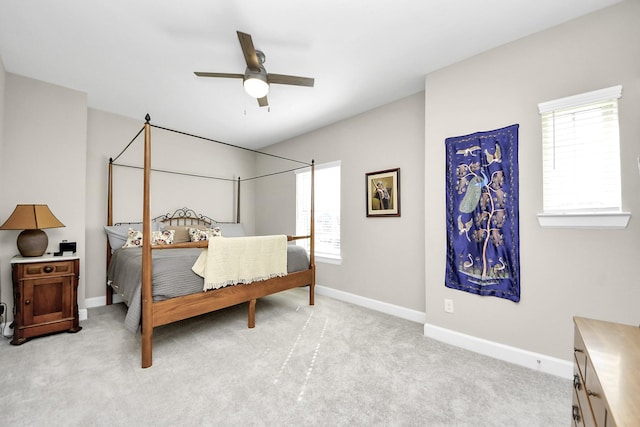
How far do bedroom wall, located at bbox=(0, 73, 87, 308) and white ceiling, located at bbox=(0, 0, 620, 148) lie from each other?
0.65 feet

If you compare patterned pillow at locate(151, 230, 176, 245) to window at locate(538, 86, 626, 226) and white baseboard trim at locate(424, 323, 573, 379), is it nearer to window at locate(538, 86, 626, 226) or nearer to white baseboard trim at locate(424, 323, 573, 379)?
white baseboard trim at locate(424, 323, 573, 379)

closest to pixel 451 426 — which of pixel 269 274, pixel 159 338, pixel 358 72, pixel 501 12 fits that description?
pixel 269 274

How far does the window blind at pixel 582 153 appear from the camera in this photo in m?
1.74

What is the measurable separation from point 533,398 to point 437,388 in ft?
1.92

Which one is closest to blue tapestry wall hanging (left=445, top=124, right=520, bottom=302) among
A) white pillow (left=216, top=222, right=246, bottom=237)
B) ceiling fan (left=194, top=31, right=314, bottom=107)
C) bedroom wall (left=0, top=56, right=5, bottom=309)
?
ceiling fan (left=194, top=31, right=314, bottom=107)

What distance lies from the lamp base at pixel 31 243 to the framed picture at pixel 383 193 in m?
3.56

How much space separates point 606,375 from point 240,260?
8.17 feet

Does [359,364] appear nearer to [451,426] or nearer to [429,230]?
[451,426]

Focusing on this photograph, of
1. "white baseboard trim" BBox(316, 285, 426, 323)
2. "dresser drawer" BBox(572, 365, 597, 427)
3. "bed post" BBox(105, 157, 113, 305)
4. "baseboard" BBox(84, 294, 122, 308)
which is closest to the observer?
"dresser drawer" BBox(572, 365, 597, 427)

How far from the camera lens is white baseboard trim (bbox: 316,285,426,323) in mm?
2979

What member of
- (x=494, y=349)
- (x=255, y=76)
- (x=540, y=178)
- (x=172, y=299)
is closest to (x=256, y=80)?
(x=255, y=76)

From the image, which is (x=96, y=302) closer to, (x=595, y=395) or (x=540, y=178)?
(x=595, y=395)

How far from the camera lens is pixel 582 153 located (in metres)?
1.84

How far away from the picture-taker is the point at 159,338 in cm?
249
